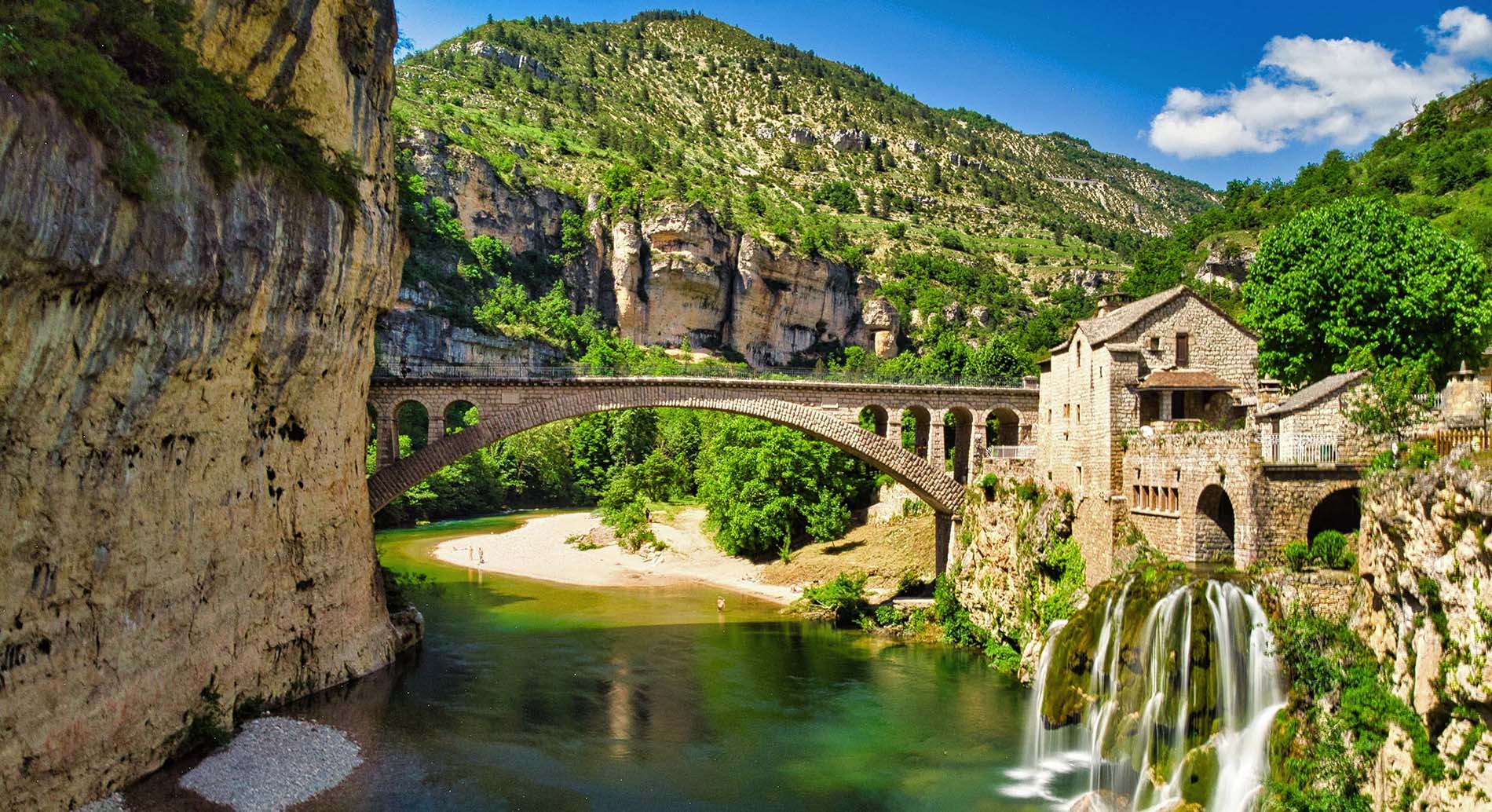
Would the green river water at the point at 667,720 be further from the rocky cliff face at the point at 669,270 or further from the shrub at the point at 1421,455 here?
the rocky cliff face at the point at 669,270

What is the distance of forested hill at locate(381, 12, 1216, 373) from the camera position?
282ft

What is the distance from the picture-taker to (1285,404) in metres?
22.8

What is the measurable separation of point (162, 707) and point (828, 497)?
104 ft

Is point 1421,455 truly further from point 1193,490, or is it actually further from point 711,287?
point 711,287

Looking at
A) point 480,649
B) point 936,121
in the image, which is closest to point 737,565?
point 480,649

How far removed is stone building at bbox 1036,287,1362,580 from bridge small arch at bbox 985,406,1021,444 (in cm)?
438

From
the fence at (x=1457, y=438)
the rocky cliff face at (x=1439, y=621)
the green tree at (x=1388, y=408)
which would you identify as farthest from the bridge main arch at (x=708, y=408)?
the rocky cliff face at (x=1439, y=621)

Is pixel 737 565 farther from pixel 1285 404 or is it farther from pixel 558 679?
pixel 1285 404

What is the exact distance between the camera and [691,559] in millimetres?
49719

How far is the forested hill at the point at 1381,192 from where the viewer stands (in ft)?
202

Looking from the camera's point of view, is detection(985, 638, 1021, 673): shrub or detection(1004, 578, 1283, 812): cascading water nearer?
detection(1004, 578, 1283, 812): cascading water

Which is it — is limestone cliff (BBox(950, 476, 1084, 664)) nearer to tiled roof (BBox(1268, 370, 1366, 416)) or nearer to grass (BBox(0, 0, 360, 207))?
tiled roof (BBox(1268, 370, 1366, 416))

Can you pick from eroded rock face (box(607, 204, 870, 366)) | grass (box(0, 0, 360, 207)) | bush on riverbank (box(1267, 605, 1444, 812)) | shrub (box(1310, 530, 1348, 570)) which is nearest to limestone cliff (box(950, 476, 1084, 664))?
shrub (box(1310, 530, 1348, 570))

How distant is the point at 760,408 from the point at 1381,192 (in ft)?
167
